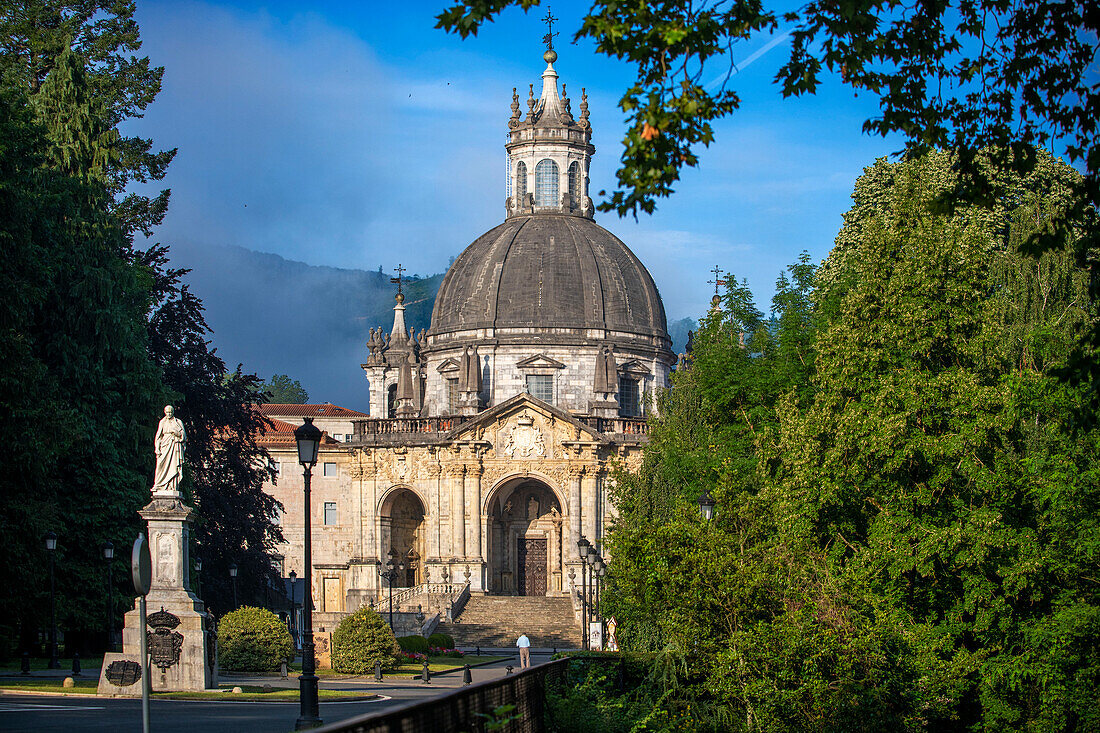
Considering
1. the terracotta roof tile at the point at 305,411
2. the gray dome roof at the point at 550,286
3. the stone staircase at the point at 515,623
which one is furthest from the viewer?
the terracotta roof tile at the point at 305,411

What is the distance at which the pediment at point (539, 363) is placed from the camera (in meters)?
67.0

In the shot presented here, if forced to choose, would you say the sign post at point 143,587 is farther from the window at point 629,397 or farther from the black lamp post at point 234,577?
the window at point 629,397

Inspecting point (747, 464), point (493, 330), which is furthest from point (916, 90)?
point (493, 330)

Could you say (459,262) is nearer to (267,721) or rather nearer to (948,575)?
(948,575)

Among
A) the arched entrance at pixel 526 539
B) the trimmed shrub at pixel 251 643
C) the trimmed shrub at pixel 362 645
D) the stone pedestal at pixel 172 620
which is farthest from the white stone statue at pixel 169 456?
the arched entrance at pixel 526 539

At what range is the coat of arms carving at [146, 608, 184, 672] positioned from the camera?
2688 cm

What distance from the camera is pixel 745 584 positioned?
21.5 m

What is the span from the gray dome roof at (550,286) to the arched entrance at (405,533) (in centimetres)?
868

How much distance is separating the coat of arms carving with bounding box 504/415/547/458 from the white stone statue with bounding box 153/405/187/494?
3557 cm

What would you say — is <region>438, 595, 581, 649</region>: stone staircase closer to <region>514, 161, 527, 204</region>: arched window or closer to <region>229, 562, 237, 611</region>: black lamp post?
<region>229, 562, 237, 611</region>: black lamp post

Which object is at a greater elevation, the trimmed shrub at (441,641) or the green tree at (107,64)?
the green tree at (107,64)

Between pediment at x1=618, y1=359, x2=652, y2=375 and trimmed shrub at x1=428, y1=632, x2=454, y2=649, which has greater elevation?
pediment at x1=618, y1=359, x2=652, y2=375

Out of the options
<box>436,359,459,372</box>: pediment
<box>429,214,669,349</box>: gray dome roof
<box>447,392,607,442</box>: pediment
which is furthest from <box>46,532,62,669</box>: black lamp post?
<box>429,214,669,349</box>: gray dome roof

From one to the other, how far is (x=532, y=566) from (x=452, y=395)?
9.52m
